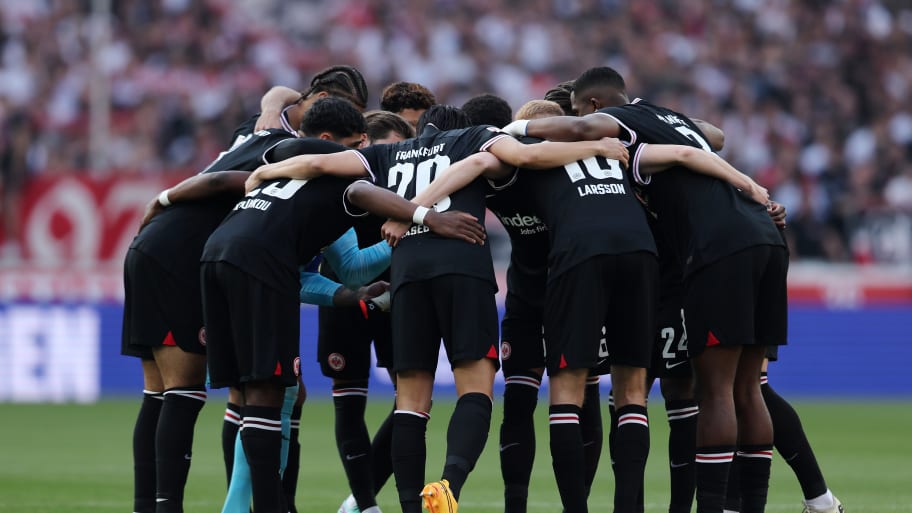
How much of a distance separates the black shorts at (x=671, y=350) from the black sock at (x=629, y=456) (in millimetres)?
791

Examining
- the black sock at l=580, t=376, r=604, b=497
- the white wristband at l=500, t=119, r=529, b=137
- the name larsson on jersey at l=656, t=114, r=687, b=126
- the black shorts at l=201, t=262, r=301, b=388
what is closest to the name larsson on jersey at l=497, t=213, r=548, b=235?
the white wristband at l=500, t=119, r=529, b=137

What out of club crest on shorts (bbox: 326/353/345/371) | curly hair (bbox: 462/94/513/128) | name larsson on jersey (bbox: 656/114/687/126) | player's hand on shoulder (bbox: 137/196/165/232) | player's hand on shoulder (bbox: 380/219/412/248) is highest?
curly hair (bbox: 462/94/513/128)

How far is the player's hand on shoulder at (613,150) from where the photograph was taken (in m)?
7.67

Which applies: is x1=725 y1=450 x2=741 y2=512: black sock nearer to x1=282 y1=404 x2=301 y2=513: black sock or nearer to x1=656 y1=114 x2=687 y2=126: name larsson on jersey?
x1=656 y1=114 x2=687 y2=126: name larsson on jersey

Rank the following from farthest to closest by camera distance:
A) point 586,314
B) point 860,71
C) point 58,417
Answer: point 860,71 < point 58,417 < point 586,314

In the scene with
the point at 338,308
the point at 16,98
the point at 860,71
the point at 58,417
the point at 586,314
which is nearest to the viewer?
the point at 586,314

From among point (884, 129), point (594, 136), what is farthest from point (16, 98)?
point (594, 136)

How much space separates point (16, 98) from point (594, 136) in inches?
708

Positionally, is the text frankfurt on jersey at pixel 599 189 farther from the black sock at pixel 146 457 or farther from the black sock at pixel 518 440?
the black sock at pixel 146 457

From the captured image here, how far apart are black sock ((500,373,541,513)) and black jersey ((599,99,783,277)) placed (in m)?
1.21

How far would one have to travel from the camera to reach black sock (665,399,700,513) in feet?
26.7

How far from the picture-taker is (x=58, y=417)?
16.9m

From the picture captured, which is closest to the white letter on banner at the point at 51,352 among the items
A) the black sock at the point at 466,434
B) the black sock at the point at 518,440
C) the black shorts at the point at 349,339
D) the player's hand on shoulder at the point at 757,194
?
the black shorts at the point at 349,339

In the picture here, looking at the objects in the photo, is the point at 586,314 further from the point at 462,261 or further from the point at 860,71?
the point at 860,71
